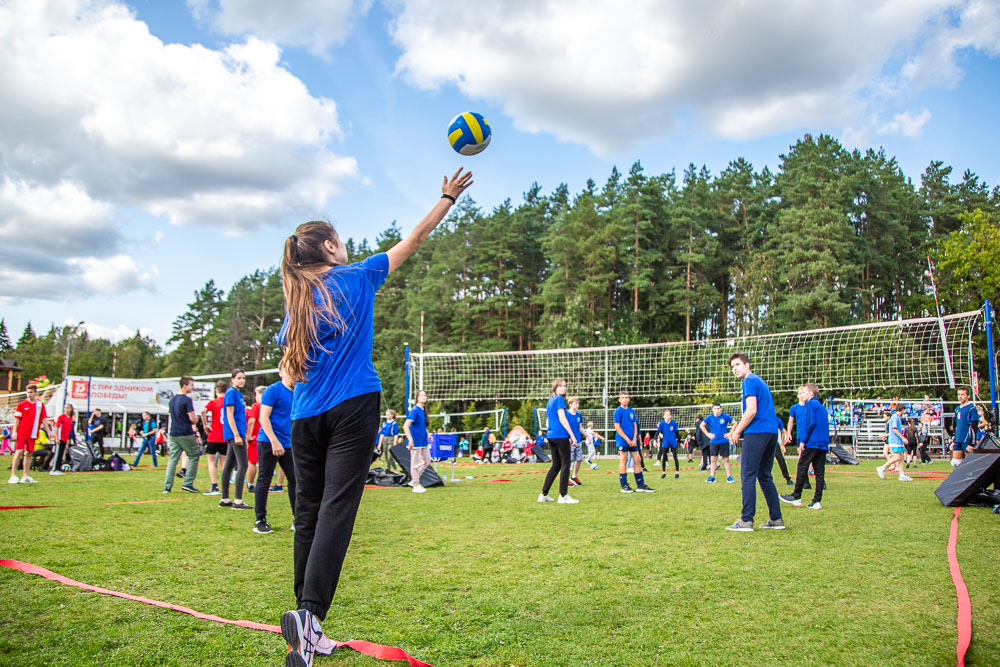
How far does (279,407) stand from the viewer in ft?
23.4

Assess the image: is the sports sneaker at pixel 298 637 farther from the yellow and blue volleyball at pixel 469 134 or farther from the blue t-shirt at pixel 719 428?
the blue t-shirt at pixel 719 428

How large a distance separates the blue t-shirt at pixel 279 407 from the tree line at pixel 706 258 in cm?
3668

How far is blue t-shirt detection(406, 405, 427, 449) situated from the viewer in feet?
38.8

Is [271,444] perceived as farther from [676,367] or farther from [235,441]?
[676,367]

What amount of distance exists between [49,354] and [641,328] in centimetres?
10324

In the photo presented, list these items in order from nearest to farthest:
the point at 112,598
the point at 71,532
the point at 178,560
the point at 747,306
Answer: the point at 112,598, the point at 178,560, the point at 71,532, the point at 747,306

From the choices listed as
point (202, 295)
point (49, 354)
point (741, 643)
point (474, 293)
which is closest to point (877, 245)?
point (474, 293)

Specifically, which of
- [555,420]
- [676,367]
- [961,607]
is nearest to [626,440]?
[555,420]

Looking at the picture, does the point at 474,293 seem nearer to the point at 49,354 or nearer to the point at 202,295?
the point at 202,295

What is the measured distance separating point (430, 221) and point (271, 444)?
4.46 m

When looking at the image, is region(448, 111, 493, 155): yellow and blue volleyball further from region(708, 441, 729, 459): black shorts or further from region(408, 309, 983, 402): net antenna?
region(408, 309, 983, 402): net antenna

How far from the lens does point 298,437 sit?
9.38 ft

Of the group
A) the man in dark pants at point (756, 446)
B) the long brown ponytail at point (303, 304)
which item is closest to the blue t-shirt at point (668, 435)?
the man in dark pants at point (756, 446)

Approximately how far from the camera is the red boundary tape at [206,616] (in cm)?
291
